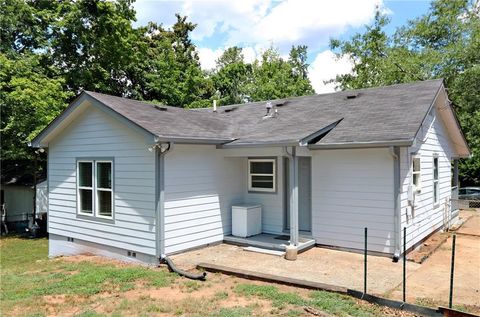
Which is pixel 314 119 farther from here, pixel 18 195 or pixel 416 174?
pixel 18 195

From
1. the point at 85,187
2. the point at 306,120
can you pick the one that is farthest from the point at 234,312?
the point at 306,120

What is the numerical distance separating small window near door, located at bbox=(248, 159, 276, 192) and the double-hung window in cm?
365

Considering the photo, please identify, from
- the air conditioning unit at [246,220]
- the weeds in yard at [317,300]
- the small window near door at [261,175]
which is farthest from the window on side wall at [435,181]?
the weeds in yard at [317,300]

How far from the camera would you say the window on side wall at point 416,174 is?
8755 mm

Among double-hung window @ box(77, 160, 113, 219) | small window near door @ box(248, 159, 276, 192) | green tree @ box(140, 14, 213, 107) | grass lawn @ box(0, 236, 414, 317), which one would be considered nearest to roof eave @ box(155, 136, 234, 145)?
small window near door @ box(248, 159, 276, 192)

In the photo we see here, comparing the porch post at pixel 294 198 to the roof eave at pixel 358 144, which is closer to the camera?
the roof eave at pixel 358 144

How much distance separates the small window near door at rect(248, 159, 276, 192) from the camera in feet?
31.7

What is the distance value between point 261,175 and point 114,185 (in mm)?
3779

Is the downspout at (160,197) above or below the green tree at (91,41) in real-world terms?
below

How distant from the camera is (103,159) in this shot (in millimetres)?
9016

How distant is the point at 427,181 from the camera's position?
9.61 meters

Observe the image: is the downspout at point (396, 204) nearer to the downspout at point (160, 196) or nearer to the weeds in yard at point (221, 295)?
the weeds in yard at point (221, 295)

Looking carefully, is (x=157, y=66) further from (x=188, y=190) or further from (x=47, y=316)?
(x=47, y=316)

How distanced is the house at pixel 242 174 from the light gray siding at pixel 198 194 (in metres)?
0.03
